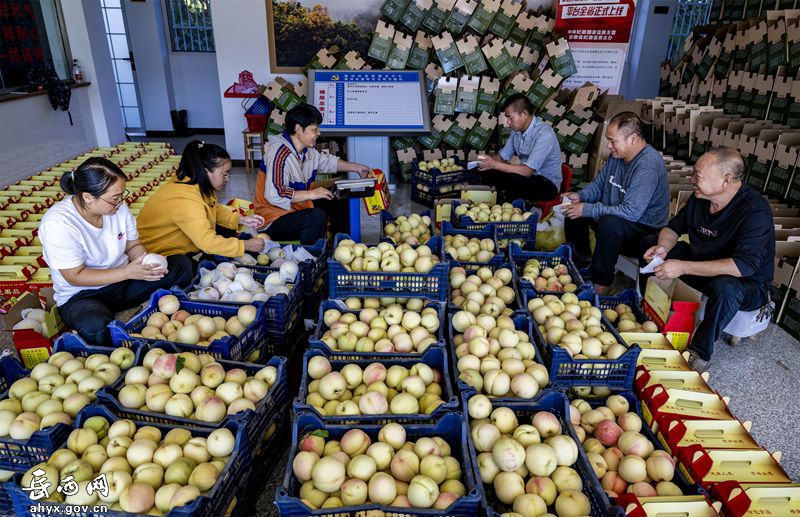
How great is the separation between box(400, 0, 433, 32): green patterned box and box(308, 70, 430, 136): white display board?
0.86 m

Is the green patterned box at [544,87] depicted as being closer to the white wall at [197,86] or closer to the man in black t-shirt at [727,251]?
the man in black t-shirt at [727,251]

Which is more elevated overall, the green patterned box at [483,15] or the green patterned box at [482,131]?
the green patterned box at [483,15]

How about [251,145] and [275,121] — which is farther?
[251,145]

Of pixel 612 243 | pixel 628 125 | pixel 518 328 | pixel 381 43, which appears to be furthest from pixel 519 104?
pixel 381 43

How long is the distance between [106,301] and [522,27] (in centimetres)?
539

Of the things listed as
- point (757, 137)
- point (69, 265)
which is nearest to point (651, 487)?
point (69, 265)

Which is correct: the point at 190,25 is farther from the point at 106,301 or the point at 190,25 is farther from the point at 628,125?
the point at 628,125

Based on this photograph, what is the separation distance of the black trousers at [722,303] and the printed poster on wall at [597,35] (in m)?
4.36

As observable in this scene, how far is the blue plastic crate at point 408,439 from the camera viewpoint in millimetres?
1350

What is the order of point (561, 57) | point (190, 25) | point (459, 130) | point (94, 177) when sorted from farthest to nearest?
1. point (190, 25)
2. point (459, 130)
3. point (561, 57)
4. point (94, 177)

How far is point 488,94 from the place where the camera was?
247 inches

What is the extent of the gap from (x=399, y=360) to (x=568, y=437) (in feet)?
2.15

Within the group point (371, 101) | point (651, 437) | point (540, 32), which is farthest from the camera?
point (540, 32)

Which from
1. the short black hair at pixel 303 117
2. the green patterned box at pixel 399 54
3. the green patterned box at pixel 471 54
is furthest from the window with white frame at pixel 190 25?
the short black hair at pixel 303 117
